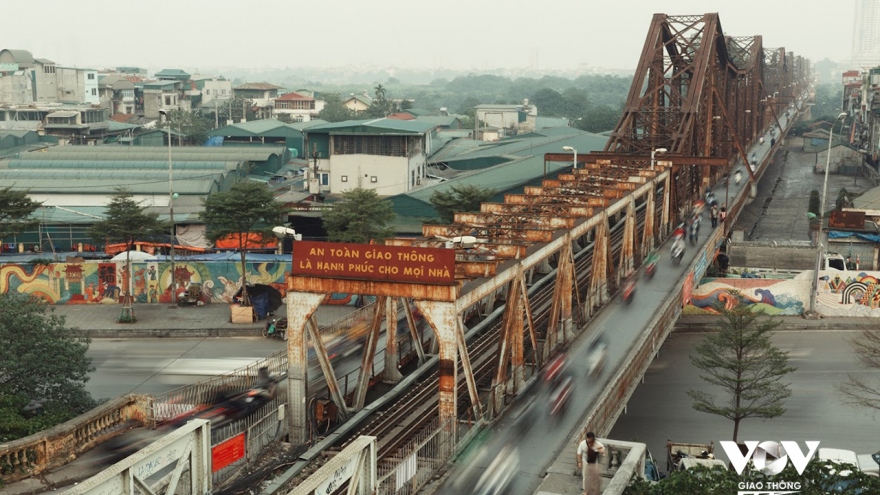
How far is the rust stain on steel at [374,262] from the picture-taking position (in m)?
25.2

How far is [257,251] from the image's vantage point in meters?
60.5

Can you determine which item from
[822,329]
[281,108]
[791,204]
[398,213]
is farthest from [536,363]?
[281,108]

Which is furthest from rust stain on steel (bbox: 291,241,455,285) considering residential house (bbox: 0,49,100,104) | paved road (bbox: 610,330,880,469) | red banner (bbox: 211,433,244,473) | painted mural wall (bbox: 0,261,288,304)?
residential house (bbox: 0,49,100,104)

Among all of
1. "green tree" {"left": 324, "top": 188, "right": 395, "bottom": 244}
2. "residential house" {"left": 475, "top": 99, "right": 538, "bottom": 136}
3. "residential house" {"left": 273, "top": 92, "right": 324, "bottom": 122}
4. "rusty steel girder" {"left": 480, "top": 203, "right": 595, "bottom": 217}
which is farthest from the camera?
"residential house" {"left": 273, "top": 92, "right": 324, "bottom": 122}

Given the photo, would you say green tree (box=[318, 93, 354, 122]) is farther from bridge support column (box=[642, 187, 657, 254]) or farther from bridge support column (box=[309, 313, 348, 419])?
bridge support column (box=[309, 313, 348, 419])

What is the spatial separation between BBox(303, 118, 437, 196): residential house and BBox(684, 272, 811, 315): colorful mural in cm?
3461

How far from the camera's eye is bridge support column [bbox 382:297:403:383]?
31.9 meters

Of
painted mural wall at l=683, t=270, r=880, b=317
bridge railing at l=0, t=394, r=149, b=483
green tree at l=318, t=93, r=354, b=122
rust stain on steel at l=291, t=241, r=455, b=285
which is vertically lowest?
painted mural wall at l=683, t=270, r=880, b=317

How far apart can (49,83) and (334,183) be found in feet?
315

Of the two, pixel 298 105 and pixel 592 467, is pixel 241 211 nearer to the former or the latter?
pixel 592 467

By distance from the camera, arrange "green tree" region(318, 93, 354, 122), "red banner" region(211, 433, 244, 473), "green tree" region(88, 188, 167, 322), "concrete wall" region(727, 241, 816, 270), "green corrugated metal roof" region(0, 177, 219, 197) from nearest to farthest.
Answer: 1. "red banner" region(211, 433, 244, 473)
2. "green tree" region(88, 188, 167, 322)
3. "concrete wall" region(727, 241, 816, 270)
4. "green corrugated metal roof" region(0, 177, 219, 197)
5. "green tree" region(318, 93, 354, 122)

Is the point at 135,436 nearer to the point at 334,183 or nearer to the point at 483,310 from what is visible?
the point at 483,310

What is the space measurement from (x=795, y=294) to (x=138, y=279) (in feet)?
112

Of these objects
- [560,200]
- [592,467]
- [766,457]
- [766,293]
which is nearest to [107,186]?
[560,200]
